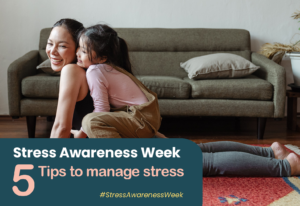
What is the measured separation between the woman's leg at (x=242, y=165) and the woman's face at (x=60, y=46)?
0.77 metres

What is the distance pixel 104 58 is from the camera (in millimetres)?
1228

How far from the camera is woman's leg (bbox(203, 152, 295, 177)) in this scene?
1.40 m

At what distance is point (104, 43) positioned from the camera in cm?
119

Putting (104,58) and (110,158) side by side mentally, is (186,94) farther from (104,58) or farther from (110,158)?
(110,158)

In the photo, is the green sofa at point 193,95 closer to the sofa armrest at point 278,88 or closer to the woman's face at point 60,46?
the sofa armrest at point 278,88

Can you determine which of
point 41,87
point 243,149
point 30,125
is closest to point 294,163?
point 243,149

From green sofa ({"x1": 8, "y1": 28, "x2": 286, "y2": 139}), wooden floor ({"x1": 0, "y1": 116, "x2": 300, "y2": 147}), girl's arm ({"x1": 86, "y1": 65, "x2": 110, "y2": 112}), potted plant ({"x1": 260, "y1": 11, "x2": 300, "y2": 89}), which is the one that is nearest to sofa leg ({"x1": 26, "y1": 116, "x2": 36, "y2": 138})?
green sofa ({"x1": 8, "y1": 28, "x2": 286, "y2": 139})

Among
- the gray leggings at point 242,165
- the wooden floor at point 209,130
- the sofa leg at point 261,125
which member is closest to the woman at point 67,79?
the gray leggings at point 242,165

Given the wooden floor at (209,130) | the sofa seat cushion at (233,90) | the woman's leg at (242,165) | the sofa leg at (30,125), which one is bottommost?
the wooden floor at (209,130)

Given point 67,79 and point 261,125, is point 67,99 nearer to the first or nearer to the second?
point 67,79

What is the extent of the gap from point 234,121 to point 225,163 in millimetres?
1593

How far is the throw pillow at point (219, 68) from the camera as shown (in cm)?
234

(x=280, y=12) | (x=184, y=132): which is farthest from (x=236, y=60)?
(x=280, y=12)

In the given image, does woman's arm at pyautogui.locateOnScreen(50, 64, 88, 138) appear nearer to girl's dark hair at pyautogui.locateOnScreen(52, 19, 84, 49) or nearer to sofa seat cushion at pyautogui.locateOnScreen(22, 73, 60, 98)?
girl's dark hair at pyautogui.locateOnScreen(52, 19, 84, 49)
